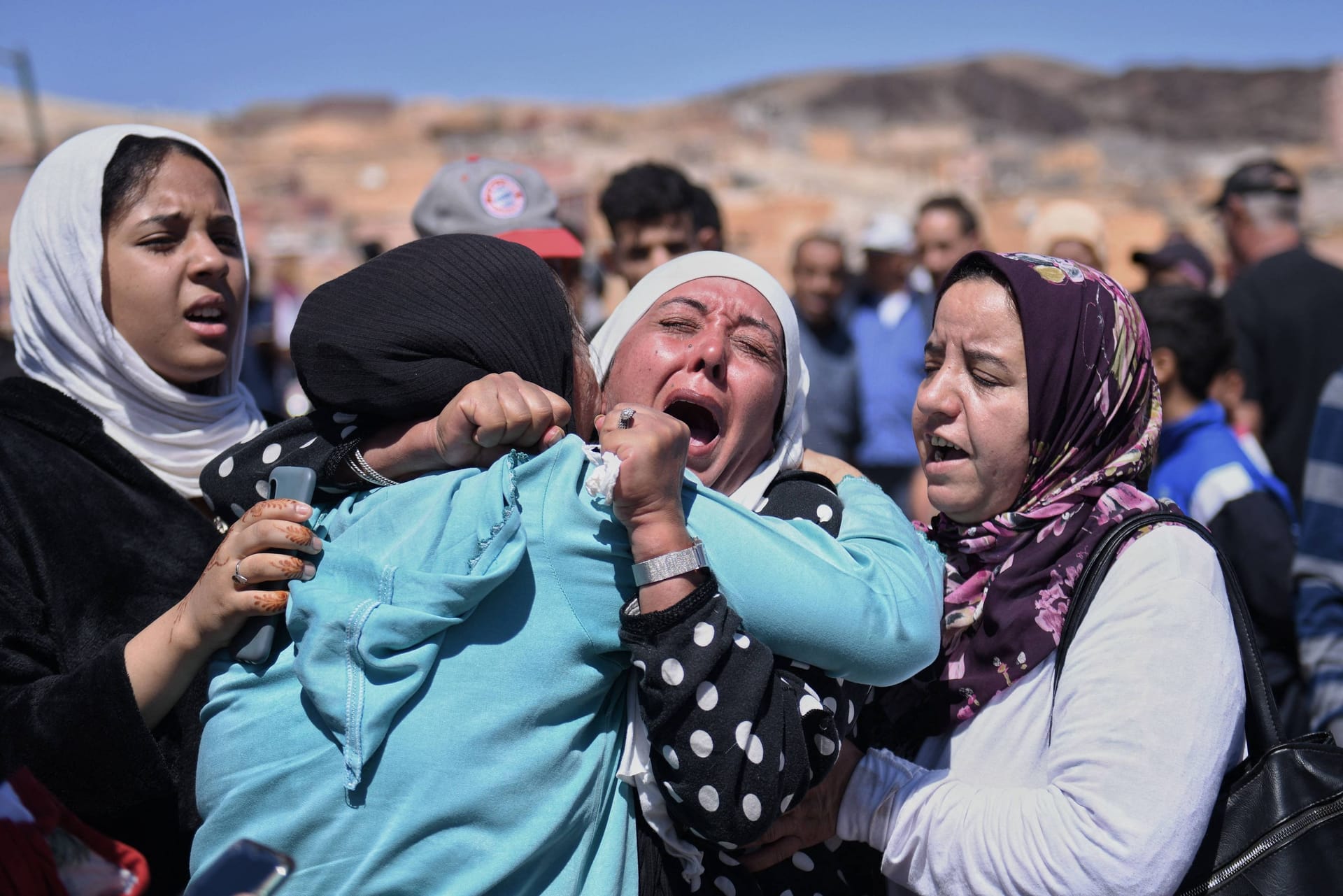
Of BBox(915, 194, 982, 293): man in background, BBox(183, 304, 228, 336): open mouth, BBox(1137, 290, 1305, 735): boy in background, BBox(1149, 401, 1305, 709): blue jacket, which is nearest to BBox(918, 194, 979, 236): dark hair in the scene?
BBox(915, 194, 982, 293): man in background

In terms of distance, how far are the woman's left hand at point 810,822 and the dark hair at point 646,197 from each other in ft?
9.15

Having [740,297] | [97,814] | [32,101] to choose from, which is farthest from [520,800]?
[32,101]

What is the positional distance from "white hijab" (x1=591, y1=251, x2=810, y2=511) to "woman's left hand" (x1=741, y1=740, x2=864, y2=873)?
55cm

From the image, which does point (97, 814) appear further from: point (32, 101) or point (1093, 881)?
point (32, 101)

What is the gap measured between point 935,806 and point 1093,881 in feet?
0.85

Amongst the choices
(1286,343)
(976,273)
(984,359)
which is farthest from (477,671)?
(1286,343)

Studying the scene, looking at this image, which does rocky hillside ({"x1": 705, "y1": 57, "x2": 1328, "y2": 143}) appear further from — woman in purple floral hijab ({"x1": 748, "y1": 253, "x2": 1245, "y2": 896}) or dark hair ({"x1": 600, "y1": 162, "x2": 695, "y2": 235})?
woman in purple floral hijab ({"x1": 748, "y1": 253, "x2": 1245, "y2": 896})

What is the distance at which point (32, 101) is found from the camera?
979 cm

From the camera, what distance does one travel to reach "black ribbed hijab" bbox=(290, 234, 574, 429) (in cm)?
159

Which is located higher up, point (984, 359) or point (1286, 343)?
point (984, 359)

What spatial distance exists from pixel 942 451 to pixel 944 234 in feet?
15.4

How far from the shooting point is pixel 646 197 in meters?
4.28

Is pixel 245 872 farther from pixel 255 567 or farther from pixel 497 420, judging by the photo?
pixel 497 420

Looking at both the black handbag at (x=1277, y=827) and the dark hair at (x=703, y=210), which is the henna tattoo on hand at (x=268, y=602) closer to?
the black handbag at (x=1277, y=827)
